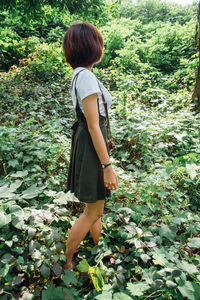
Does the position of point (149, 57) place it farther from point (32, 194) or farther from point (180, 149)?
point (32, 194)

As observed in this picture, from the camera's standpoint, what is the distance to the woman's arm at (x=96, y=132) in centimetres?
129

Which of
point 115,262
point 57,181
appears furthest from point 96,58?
point 115,262

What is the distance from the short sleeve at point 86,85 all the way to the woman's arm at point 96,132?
29 mm

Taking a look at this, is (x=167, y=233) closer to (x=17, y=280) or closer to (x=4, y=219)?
(x=17, y=280)

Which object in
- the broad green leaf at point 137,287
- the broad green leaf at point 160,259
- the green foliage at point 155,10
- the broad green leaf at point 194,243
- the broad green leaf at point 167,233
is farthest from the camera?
the green foliage at point 155,10

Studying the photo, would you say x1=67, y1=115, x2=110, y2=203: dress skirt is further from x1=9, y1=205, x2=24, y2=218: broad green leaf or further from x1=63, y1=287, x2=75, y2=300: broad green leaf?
x1=63, y1=287, x2=75, y2=300: broad green leaf

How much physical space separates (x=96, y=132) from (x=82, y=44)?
621mm

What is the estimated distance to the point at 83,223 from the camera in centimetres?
161

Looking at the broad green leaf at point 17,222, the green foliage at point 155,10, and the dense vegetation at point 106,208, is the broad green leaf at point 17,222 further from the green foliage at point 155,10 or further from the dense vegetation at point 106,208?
the green foliage at point 155,10

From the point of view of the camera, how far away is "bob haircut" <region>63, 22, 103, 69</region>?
134cm

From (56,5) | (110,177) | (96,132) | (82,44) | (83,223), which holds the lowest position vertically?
(83,223)

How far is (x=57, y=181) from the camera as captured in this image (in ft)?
7.96

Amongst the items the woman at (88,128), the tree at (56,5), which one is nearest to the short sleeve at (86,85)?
the woman at (88,128)

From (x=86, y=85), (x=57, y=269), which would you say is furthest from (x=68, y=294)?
(x=86, y=85)
